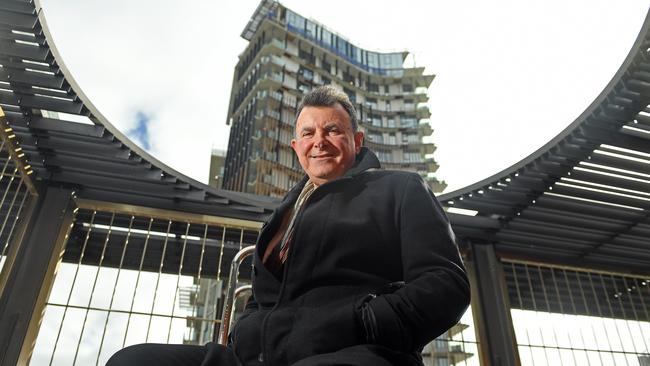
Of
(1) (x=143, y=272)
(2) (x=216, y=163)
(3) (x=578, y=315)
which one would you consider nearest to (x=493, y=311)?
(3) (x=578, y=315)

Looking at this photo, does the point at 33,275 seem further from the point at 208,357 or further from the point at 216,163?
the point at 216,163

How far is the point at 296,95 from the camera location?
38656mm

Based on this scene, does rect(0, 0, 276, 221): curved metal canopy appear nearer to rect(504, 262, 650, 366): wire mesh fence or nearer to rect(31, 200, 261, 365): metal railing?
rect(31, 200, 261, 365): metal railing

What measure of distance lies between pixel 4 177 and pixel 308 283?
28.9 ft

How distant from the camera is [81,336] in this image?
849 cm

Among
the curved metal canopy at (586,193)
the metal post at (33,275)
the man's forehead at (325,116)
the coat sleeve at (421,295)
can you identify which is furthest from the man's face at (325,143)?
the metal post at (33,275)

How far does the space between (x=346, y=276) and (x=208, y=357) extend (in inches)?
19.9

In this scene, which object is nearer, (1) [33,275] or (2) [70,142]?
(1) [33,275]

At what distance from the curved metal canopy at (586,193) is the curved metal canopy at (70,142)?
478cm

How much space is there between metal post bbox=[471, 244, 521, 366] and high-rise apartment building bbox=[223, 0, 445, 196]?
23.3 meters

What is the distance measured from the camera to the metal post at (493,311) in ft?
31.1

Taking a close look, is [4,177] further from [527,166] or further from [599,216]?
[599,216]

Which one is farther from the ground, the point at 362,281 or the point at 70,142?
the point at 70,142

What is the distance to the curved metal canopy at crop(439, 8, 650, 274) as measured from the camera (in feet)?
24.3
